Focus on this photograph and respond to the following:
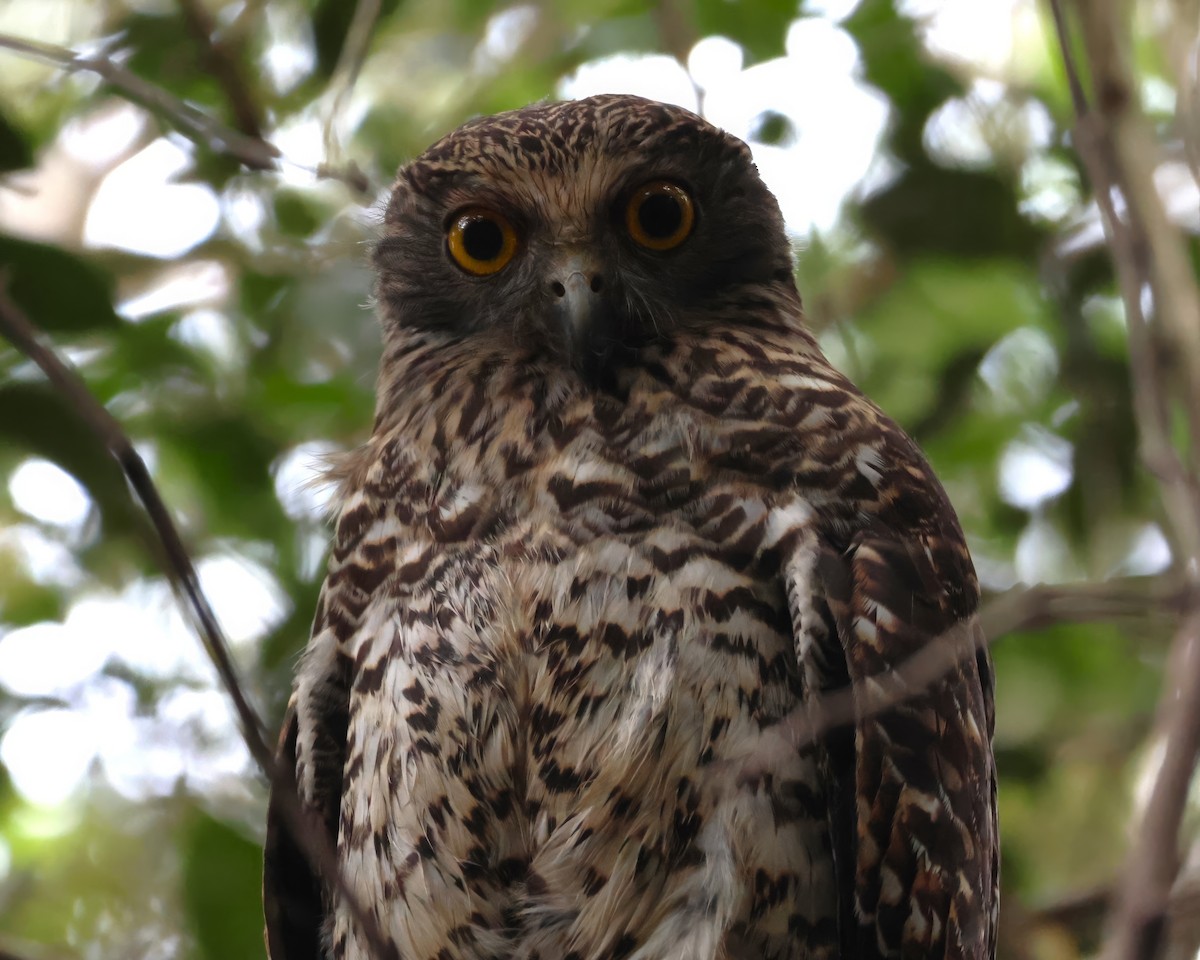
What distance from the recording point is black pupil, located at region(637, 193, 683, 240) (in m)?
3.15

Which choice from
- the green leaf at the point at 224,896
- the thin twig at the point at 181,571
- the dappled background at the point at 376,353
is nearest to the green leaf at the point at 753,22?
the dappled background at the point at 376,353

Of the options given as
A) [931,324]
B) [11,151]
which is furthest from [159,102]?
[931,324]

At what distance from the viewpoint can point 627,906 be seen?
2471mm

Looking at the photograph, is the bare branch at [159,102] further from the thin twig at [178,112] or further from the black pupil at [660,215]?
the black pupil at [660,215]

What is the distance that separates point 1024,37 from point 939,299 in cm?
124

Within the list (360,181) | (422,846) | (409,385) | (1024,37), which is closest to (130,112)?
(360,181)

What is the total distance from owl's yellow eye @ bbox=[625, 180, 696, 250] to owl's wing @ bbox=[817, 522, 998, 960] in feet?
2.76

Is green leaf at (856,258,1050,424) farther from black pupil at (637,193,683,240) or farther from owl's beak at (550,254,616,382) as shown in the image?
owl's beak at (550,254,616,382)

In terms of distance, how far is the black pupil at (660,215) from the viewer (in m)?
3.15

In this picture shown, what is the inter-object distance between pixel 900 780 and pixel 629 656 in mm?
501

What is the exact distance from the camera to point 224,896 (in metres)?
3.29

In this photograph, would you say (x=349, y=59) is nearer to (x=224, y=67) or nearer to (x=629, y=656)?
(x=224, y=67)

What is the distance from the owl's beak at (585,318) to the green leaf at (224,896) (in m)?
1.34

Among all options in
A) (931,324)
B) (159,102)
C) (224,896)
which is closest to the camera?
(159,102)
